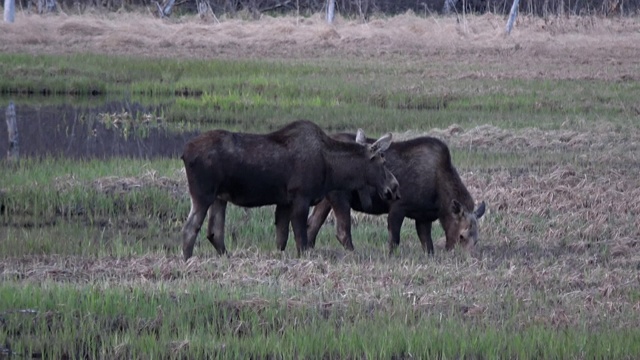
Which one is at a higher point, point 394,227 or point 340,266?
point 340,266

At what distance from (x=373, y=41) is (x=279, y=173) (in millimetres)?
27625

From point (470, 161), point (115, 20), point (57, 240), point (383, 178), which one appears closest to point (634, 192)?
point (470, 161)

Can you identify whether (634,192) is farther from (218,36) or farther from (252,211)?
(218,36)

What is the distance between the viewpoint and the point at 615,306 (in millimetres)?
8930

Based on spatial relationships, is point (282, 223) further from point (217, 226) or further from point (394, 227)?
point (394, 227)

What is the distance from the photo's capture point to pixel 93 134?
20.6 m

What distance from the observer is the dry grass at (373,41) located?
3228cm

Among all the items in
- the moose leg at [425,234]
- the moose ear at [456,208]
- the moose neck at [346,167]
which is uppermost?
the moose neck at [346,167]

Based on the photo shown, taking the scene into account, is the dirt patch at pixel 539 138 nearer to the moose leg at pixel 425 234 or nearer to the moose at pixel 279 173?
the moose leg at pixel 425 234

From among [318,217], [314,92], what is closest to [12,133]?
[314,92]

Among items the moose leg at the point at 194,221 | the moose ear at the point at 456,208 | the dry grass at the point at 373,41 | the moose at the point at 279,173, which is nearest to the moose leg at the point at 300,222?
the moose at the point at 279,173

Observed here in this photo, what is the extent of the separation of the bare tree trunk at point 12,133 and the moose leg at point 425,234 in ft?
23.7

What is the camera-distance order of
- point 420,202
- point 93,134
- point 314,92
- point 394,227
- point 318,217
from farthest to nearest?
point 314,92 → point 93,134 → point 318,217 → point 420,202 → point 394,227

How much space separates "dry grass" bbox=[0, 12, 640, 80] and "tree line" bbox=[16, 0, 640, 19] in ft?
17.0
